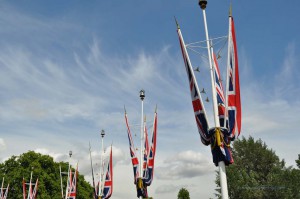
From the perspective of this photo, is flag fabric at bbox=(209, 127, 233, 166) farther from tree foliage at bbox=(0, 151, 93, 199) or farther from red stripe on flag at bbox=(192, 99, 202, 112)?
tree foliage at bbox=(0, 151, 93, 199)

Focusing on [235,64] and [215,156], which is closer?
[215,156]

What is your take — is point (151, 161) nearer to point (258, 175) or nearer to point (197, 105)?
point (197, 105)

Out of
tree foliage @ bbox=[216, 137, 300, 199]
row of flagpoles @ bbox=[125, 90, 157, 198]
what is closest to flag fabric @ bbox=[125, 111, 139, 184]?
row of flagpoles @ bbox=[125, 90, 157, 198]

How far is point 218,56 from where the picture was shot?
48.0 feet

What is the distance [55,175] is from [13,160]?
7467mm

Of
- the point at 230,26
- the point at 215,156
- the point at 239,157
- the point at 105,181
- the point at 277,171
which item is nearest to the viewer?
the point at 215,156

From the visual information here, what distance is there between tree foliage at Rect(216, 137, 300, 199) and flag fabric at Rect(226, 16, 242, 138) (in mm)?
41667

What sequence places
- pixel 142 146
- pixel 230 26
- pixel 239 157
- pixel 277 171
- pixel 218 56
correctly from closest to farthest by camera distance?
pixel 230 26
pixel 218 56
pixel 142 146
pixel 277 171
pixel 239 157

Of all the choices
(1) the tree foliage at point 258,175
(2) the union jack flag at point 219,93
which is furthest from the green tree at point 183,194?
(2) the union jack flag at point 219,93

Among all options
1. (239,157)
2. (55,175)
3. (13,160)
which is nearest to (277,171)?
(239,157)

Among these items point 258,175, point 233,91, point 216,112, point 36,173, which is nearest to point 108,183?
point 216,112

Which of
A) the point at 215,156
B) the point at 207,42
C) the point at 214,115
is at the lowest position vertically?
the point at 215,156

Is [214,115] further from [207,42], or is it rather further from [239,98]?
[207,42]

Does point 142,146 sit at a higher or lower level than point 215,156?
higher
